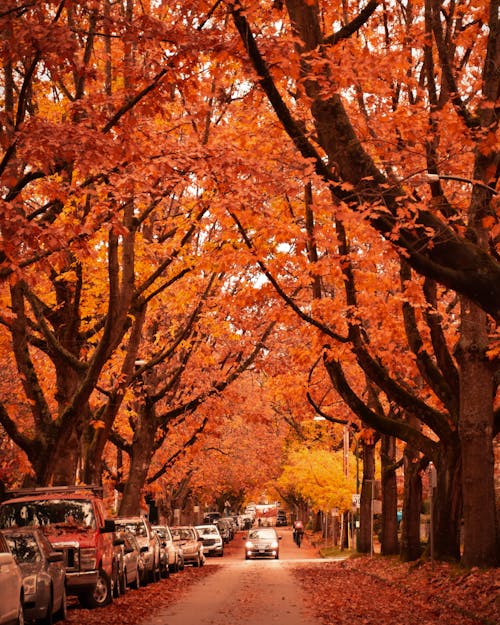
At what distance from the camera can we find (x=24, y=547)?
14.6 metres

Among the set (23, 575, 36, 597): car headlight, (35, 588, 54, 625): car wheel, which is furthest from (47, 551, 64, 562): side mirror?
(23, 575, 36, 597): car headlight

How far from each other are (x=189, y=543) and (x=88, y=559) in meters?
24.4

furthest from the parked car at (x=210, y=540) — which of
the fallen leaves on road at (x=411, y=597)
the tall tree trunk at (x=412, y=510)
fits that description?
the fallen leaves on road at (x=411, y=597)

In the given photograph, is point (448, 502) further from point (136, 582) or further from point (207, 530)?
point (207, 530)

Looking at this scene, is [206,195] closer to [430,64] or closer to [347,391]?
[347,391]

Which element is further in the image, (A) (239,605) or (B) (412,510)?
(B) (412,510)

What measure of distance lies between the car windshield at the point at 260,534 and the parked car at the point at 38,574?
38.4m

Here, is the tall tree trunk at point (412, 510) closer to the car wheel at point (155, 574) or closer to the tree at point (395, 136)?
the car wheel at point (155, 574)

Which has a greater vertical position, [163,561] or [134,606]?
[163,561]

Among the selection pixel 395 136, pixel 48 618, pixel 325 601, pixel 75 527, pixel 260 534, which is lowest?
pixel 48 618

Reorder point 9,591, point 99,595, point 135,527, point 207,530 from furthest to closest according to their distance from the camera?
point 207,530 → point 135,527 → point 99,595 → point 9,591

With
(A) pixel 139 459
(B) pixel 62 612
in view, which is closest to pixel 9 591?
(B) pixel 62 612

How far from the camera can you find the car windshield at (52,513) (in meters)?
18.7

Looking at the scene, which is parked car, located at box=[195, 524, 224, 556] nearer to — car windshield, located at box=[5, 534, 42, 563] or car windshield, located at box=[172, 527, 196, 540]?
car windshield, located at box=[172, 527, 196, 540]
